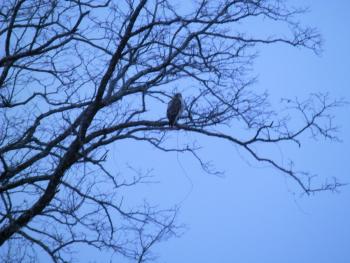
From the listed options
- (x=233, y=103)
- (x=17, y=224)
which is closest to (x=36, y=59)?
(x=17, y=224)

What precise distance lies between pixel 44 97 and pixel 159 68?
1.82 meters

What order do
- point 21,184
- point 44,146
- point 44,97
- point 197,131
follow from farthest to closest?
point 44,97
point 44,146
point 21,184
point 197,131

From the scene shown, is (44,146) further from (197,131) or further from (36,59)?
(197,131)

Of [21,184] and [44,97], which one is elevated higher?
[44,97]

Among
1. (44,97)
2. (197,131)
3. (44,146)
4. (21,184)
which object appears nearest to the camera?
(197,131)

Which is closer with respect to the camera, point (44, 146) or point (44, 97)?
point (44, 146)

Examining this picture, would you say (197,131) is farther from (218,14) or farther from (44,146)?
(44,146)

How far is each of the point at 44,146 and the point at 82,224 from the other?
1.09 meters

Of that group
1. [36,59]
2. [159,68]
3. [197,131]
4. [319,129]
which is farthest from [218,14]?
[36,59]

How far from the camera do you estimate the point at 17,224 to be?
5645mm

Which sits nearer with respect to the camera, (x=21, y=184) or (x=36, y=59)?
(x=21, y=184)

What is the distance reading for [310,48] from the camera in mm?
6016

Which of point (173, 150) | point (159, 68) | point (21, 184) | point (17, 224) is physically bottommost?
point (17, 224)

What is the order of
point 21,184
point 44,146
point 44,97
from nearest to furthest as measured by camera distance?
point 21,184, point 44,146, point 44,97
